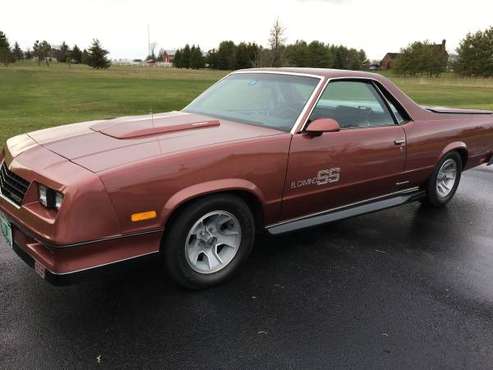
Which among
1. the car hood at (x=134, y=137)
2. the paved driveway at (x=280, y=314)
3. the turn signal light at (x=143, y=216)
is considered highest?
the car hood at (x=134, y=137)

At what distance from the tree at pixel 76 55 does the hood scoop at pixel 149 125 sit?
10469 cm

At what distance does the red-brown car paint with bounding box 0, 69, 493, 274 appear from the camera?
265cm

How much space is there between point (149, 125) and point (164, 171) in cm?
84

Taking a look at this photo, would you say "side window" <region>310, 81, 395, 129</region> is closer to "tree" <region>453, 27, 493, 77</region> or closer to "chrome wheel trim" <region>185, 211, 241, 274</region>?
"chrome wheel trim" <region>185, 211, 241, 274</region>

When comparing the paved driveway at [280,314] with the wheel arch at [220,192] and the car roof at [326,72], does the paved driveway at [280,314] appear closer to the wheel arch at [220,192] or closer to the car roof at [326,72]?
the wheel arch at [220,192]

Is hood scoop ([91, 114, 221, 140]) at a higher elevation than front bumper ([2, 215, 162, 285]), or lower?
higher

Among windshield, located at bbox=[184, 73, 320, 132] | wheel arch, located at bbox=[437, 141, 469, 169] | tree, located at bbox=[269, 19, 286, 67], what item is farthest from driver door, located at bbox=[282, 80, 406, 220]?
tree, located at bbox=[269, 19, 286, 67]

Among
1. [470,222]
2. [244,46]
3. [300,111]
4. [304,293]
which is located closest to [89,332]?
[304,293]

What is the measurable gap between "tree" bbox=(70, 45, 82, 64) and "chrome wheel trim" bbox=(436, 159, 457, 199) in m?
105

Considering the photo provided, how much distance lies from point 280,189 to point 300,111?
72cm

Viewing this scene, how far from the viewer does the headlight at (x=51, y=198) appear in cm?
269

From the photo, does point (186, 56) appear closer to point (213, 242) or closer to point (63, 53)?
point (63, 53)

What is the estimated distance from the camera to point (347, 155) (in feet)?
12.6

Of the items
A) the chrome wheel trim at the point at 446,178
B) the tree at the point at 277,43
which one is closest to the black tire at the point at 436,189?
the chrome wheel trim at the point at 446,178
